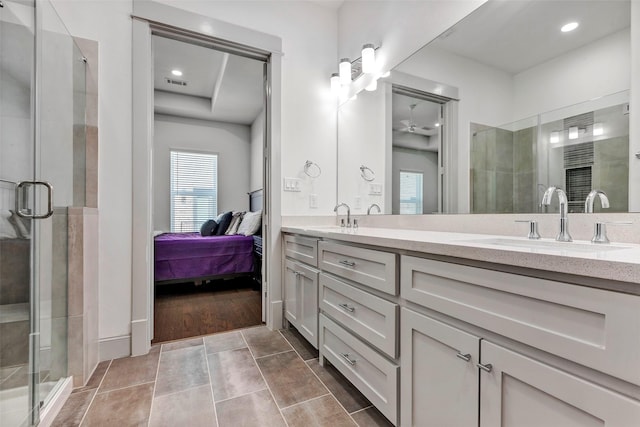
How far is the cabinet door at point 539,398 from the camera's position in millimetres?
586

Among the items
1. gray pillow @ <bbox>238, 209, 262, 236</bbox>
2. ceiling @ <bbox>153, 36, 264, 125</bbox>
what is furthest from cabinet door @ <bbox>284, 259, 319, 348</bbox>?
ceiling @ <bbox>153, 36, 264, 125</bbox>

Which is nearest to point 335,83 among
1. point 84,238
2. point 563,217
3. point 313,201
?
point 313,201

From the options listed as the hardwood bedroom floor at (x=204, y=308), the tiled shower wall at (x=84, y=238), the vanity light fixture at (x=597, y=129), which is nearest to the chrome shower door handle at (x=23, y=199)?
the tiled shower wall at (x=84, y=238)

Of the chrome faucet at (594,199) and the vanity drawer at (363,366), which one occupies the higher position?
the chrome faucet at (594,199)

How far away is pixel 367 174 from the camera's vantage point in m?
2.35

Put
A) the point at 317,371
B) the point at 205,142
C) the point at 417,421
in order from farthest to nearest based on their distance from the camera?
1. the point at 205,142
2. the point at 317,371
3. the point at 417,421

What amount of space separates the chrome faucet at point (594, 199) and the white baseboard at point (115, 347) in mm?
2528

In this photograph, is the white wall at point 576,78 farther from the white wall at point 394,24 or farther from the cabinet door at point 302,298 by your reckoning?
the cabinet door at point 302,298

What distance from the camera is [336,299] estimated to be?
5.06ft

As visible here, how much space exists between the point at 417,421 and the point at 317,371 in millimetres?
758

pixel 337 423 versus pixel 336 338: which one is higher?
pixel 336 338

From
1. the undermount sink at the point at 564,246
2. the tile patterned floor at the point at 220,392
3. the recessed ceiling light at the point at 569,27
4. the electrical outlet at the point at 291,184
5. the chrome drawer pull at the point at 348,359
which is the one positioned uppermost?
the recessed ceiling light at the point at 569,27

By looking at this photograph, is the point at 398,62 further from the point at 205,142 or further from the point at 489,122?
the point at 205,142

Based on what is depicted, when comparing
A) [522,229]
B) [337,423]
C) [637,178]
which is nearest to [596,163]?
[637,178]
